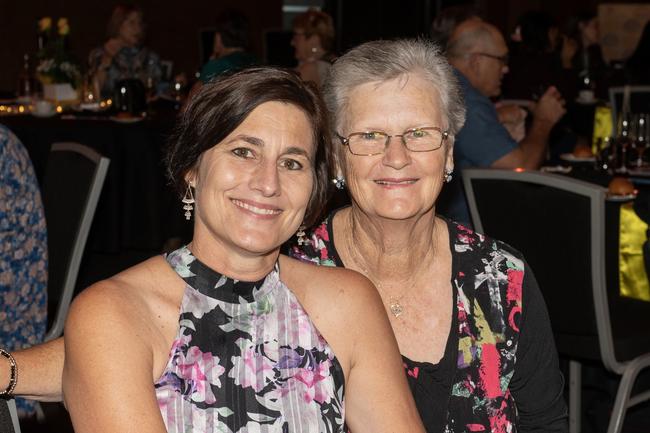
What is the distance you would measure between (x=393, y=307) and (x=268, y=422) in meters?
0.62

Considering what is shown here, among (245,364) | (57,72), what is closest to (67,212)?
(245,364)

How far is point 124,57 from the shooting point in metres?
8.04

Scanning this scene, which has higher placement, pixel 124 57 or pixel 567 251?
pixel 124 57

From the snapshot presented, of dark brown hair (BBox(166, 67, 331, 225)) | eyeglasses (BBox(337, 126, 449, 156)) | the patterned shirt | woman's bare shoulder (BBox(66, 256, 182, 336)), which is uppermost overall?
dark brown hair (BBox(166, 67, 331, 225))

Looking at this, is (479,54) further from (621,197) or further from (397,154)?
(397,154)

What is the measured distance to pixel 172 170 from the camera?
189cm

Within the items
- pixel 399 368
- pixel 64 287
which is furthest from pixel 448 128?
pixel 64 287

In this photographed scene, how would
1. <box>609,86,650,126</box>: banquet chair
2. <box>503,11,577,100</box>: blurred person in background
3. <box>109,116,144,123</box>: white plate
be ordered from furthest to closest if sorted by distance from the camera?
<box>503,11,577,100</box>: blurred person in background < <box>609,86,650,126</box>: banquet chair < <box>109,116,144,123</box>: white plate

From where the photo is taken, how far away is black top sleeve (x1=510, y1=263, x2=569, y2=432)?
2.26 m

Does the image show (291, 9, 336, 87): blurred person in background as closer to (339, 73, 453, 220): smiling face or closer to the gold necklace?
the gold necklace

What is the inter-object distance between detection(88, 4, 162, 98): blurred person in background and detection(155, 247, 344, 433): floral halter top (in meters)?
5.80

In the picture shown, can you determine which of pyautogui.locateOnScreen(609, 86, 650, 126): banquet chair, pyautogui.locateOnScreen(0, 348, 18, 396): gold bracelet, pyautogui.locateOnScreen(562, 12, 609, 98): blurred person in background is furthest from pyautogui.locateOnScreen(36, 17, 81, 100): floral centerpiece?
pyautogui.locateOnScreen(0, 348, 18, 396): gold bracelet

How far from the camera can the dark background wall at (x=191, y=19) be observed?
34.8 ft

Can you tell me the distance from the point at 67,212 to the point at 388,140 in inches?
67.2
